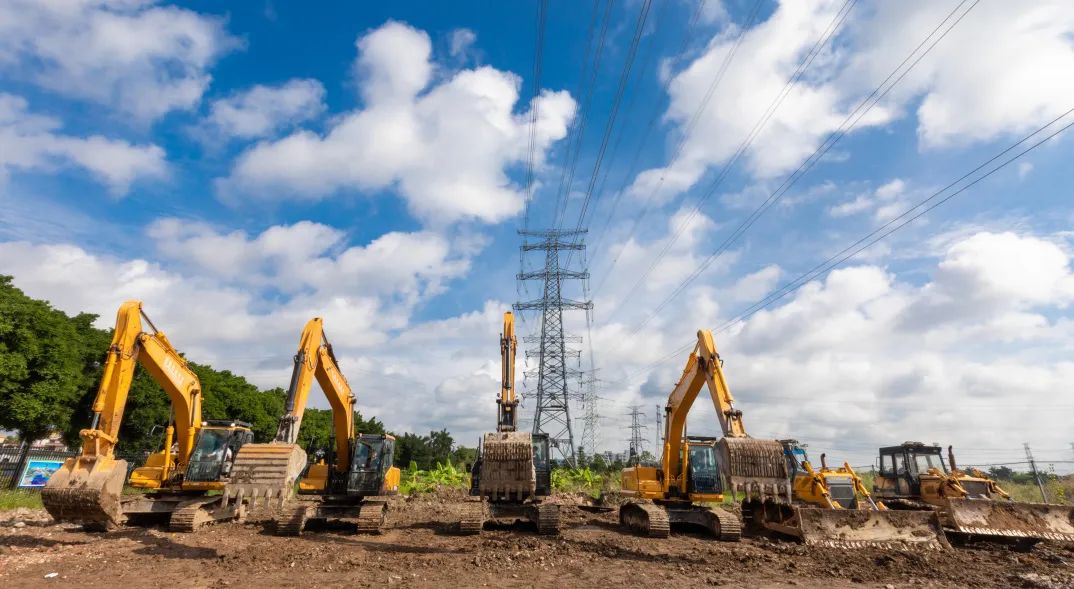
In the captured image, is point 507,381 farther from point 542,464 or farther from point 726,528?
point 726,528

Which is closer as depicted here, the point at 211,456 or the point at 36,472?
the point at 211,456

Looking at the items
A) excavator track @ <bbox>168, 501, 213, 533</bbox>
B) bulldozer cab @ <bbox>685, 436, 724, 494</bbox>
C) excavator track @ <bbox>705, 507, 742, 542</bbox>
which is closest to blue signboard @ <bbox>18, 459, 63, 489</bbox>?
excavator track @ <bbox>168, 501, 213, 533</bbox>

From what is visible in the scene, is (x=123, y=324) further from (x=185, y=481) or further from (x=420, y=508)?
(x=420, y=508)

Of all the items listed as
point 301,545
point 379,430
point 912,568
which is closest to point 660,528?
point 912,568

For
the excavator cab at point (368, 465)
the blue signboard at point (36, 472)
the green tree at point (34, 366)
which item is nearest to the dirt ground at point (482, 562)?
the excavator cab at point (368, 465)

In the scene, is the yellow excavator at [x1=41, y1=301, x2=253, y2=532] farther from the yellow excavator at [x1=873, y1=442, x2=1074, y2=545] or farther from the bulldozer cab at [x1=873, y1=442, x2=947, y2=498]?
the bulldozer cab at [x1=873, y1=442, x2=947, y2=498]

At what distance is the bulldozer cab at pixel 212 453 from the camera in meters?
14.5

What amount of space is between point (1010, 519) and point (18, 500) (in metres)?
29.0

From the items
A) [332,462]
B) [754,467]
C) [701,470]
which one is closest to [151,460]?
[332,462]

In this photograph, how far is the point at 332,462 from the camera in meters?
16.5

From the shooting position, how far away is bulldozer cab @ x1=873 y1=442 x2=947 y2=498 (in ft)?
56.4

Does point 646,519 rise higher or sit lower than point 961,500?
lower

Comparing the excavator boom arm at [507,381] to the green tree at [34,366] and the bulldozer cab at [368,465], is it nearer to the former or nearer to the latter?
the bulldozer cab at [368,465]

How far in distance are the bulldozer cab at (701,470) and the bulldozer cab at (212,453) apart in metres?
12.4
